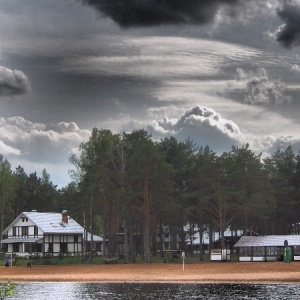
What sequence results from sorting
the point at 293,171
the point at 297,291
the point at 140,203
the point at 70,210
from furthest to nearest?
the point at 293,171 < the point at 70,210 < the point at 140,203 < the point at 297,291

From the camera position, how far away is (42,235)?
117m

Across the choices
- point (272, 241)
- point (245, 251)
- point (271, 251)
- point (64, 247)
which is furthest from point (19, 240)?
point (272, 241)

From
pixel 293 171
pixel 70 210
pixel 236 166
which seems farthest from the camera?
pixel 293 171

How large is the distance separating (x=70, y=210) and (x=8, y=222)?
30.3 meters

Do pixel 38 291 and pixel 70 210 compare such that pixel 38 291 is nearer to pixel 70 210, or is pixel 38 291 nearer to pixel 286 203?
pixel 70 210

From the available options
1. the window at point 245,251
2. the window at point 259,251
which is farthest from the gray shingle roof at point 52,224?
the window at point 259,251

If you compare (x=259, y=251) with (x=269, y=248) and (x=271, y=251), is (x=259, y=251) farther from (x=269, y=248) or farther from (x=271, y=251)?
(x=271, y=251)

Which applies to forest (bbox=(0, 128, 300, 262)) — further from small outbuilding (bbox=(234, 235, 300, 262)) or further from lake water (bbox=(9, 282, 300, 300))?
lake water (bbox=(9, 282, 300, 300))

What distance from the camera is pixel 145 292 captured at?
144ft

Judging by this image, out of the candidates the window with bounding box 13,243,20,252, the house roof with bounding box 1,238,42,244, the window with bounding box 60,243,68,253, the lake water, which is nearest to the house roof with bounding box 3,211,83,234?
the house roof with bounding box 1,238,42,244

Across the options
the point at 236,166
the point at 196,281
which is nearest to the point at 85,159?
the point at 236,166

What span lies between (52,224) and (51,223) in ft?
0.95

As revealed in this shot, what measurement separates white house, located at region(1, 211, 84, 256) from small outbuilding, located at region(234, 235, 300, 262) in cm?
4359

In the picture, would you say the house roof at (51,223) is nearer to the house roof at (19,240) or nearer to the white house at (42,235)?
the white house at (42,235)
